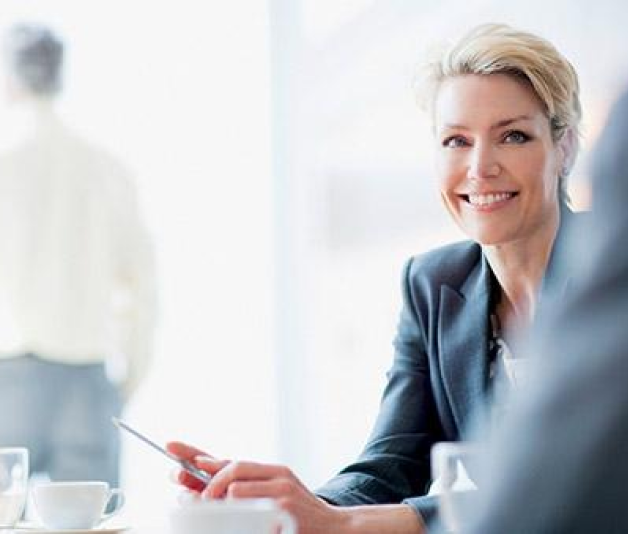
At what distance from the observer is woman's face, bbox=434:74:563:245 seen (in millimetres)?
1938

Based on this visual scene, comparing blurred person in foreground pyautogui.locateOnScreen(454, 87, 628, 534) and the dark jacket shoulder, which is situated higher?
the dark jacket shoulder

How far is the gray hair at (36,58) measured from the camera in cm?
349

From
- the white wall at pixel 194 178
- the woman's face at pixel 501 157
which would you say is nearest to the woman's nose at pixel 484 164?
the woman's face at pixel 501 157

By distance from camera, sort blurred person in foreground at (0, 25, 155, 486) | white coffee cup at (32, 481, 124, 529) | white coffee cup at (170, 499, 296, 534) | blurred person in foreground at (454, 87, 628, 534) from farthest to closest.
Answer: blurred person in foreground at (0, 25, 155, 486), white coffee cup at (32, 481, 124, 529), white coffee cup at (170, 499, 296, 534), blurred person in foreground at (454, 87, 628, 534)

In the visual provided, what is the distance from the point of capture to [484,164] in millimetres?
1954

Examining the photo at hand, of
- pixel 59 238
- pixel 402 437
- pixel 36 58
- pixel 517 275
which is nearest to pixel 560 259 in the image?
pixel 517 275

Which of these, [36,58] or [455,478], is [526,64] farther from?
[36,58]

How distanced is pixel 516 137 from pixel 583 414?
1.47m

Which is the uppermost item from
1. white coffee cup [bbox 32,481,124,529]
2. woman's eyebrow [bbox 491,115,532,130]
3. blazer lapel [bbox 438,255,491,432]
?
woman's eyebrow [bbox 491,115,532,130]

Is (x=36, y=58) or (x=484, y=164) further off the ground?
(x=36, y=58)

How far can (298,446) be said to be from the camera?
502 cm

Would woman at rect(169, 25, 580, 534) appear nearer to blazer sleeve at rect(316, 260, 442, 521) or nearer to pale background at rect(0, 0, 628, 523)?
blazer sleeve at rect(316, 260, 442, 521)

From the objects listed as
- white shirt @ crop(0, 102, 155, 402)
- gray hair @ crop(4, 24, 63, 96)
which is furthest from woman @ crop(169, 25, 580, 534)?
gray hair @ crop(4, 24, 63, 96)

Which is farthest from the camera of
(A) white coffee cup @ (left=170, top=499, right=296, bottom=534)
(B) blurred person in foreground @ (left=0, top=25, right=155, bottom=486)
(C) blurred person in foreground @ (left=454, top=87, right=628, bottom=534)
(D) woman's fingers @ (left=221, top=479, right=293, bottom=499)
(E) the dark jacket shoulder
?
(B) blurred person in foreground @ (left=0, top=25, right=155, bottom=486)
